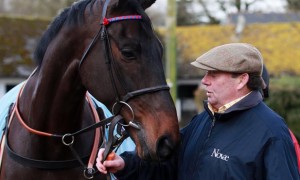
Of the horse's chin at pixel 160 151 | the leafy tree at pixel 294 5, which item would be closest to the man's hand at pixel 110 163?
the horse's chin at pixel 160 151

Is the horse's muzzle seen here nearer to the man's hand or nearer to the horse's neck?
the man's hand

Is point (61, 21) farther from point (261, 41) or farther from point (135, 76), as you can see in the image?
point (261, 41)

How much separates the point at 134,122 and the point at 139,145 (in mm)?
124

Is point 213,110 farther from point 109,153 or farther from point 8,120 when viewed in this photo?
point 8,120

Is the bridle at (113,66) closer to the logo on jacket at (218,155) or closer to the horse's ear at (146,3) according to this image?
the horse's ear at (146,3)

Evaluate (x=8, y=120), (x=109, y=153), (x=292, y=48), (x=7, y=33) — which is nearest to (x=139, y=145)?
(x=109, y=153)

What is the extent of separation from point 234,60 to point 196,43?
20.0 metres

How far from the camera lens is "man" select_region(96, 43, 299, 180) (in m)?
2.46

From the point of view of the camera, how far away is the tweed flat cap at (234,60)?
2559 mm

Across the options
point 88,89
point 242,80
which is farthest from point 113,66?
point 242,80

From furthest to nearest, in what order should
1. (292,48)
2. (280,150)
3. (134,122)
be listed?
(292,48) → (134,122) → (280,150)

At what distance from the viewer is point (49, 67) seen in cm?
295

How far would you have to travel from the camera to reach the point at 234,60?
8.45 ft

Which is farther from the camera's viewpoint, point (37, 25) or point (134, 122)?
point (37, 25)
